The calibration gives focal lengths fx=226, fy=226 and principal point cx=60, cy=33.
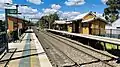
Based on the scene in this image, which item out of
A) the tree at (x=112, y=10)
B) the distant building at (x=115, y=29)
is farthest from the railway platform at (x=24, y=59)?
A: the tree at (x=112, y=10)

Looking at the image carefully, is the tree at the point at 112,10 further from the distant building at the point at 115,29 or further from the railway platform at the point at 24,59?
the railway platform at the point at 24,59

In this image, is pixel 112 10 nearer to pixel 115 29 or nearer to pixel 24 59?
pixel 115 29

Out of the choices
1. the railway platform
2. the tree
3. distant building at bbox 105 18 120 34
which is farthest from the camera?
the tree

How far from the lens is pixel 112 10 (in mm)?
75062

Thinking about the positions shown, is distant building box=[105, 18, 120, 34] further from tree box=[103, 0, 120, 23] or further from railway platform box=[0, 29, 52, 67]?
tree box=[103, 0, 120, 23]

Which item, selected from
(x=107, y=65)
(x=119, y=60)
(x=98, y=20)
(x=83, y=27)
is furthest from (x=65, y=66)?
(x=83, y=27)

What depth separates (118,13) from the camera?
2982 inches

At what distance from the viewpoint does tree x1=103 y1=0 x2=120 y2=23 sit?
2844 inches

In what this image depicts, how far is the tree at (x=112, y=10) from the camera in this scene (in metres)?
72.2

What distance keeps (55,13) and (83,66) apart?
107430 millimetres

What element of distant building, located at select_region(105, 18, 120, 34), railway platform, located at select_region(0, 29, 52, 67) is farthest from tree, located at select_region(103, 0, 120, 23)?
railway platform, located at select_region(0, 29, 52, 67)

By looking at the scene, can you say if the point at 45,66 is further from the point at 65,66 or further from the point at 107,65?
the point at 107,65

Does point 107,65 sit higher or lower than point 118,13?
lower

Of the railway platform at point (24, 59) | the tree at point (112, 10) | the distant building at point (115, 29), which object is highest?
the tree at point (112, 10)
